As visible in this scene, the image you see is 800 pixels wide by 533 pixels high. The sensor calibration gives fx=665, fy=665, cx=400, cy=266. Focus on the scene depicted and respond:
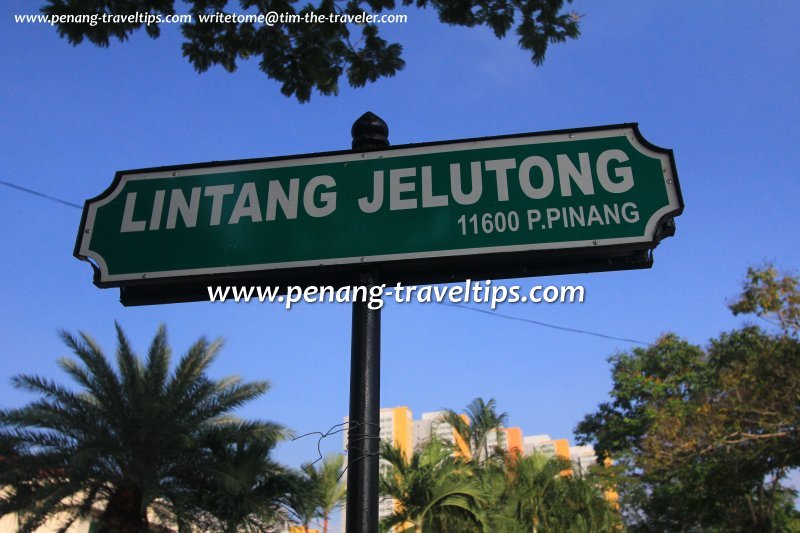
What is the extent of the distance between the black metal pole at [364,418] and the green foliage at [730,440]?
1582cm

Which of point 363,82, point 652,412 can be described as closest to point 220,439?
point 363,82

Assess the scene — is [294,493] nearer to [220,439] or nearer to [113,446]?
[220,439]

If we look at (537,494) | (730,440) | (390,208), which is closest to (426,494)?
(537,494)

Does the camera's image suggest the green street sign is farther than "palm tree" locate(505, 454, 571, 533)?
No

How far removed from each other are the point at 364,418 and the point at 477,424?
874 inches

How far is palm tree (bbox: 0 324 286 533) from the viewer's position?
1195 cm

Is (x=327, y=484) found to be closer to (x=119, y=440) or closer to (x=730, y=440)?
(x=119, y=440)

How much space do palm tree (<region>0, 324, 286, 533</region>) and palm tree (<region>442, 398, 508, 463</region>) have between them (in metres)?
9.90

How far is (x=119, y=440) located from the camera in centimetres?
1263

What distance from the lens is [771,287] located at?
15.3 m

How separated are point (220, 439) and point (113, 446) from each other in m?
1.97

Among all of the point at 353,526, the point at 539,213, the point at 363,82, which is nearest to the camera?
the point at 353,526

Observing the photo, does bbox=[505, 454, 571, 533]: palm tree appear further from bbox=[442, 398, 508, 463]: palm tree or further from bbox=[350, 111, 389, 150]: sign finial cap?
bbox=[350, 111, 389, 150]: sign finial cap

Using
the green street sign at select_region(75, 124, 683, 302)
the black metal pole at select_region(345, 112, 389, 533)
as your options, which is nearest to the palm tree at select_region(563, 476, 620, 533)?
the green street sign at select_region(75, 124, 683, 302)
